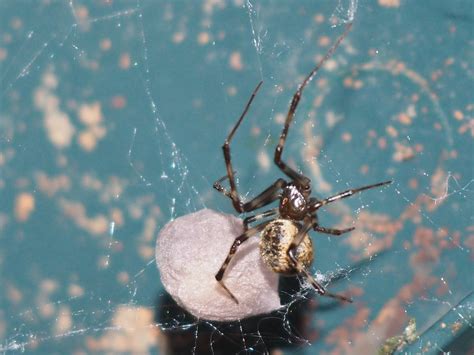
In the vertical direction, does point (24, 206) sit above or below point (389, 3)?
below

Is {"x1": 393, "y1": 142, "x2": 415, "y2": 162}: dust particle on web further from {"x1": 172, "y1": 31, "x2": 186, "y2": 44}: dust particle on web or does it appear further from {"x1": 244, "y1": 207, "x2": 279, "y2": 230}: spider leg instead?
{"x1": 172, "y1": 31, "x2": 186, "y2": 44}: dust particle on web

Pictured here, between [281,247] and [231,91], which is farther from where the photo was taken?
[231,91]

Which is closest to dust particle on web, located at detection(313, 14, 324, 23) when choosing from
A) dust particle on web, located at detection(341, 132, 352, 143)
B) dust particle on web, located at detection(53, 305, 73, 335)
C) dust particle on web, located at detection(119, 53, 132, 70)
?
dust particle on web, located at detection(341, 132, 352, 143)

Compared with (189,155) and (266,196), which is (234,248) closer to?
(266,196)

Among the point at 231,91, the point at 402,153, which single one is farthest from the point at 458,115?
the point at 231,91

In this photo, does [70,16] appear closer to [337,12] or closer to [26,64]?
[26,64]

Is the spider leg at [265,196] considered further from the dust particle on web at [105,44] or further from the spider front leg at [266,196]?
the dust particle on web at [105,44]

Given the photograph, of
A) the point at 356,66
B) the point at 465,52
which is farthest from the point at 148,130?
the point at 465,52
